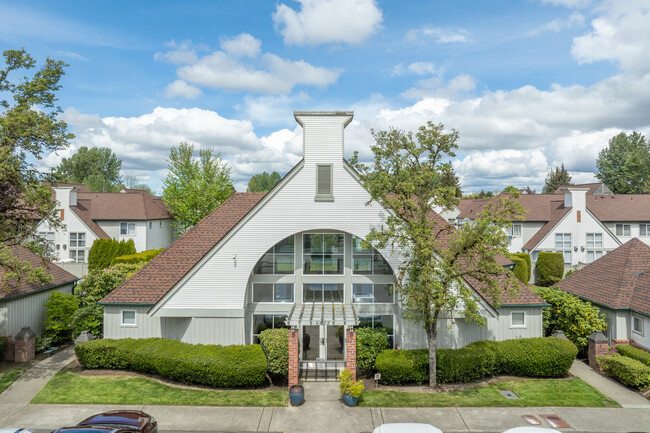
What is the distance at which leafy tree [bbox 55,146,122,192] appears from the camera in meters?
87.6

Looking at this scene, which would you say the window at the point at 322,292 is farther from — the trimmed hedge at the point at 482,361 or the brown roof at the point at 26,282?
the brown roof at the point at 26,282

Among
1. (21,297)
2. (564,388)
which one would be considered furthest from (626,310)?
(21,297)

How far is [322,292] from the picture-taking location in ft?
66.3

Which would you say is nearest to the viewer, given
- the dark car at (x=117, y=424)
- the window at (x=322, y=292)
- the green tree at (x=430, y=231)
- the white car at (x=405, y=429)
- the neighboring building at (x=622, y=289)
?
the dark car at (x=117, y=424)

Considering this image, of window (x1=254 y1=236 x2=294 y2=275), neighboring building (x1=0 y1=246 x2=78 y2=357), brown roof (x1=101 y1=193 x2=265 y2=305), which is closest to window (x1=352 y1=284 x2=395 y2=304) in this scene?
window (x1=254 y1=236 x2=294 y2=275)

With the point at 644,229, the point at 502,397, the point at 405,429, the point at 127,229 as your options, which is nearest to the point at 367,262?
the point at 502,397

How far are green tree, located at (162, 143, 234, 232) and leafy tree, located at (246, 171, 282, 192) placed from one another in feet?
372

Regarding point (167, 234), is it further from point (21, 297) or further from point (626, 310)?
point (626, 310)

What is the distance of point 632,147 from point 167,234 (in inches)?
3655

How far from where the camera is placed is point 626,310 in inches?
778

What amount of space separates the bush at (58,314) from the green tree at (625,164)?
9340 cm

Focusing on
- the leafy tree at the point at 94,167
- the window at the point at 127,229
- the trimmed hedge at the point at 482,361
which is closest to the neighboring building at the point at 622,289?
the trimmed hedge at the point at 482,361

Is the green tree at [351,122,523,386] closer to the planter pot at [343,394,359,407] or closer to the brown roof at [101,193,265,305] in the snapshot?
the planter pot at [343,394,359,407]

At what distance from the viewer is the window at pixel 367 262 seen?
20.1 metres
